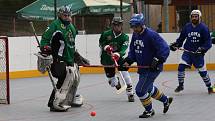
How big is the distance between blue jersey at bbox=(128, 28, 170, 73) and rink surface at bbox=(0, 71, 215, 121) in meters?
0.89

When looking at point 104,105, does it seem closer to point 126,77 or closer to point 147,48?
point 126,77

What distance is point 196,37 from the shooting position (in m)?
12.8

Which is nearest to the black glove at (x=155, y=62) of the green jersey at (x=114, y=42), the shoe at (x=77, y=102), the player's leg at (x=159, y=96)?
the player's leg at (x=159, y=96)

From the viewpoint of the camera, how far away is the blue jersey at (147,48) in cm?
947

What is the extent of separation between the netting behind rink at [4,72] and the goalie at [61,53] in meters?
1.39

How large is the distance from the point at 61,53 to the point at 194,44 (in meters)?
3.29

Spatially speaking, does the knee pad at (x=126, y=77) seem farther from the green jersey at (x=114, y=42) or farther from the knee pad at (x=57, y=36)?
the knee pad at (x=57, y=36)

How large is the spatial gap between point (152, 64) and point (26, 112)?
8.15 feet

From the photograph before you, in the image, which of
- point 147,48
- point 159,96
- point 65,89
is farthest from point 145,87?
point 65,89

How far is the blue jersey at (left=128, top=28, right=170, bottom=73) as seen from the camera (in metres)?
9.47

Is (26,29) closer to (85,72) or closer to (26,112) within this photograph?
(85,72)

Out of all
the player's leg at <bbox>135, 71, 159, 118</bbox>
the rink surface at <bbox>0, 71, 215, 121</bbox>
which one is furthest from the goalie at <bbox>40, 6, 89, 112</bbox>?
the player's leg at <bbox>135, 71, 159, 118</bbox>

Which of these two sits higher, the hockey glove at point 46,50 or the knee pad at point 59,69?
the hockey glove at point 46,50

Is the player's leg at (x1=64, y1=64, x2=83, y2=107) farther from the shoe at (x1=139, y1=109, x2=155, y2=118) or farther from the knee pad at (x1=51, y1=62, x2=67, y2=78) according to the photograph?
the shoe at (x1=139, y1=109, x2=155, y2=118)
